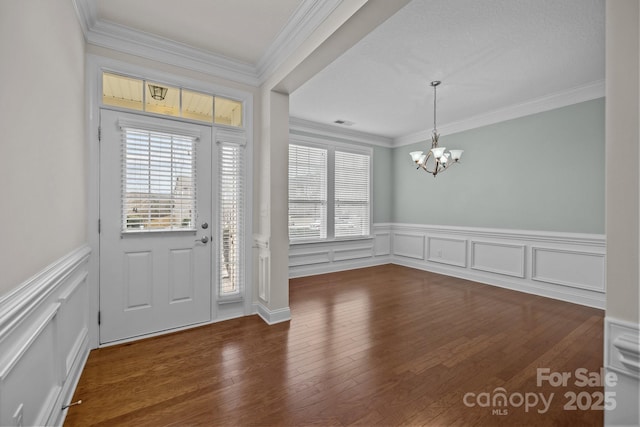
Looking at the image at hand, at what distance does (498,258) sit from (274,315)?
3.91 metres

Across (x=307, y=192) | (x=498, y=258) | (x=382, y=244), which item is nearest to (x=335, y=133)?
(x=307, y=192)

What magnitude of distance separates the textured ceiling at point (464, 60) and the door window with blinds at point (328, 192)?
96 centimetres

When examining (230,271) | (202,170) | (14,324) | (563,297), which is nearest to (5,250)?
(14,324)

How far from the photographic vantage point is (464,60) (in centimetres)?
312

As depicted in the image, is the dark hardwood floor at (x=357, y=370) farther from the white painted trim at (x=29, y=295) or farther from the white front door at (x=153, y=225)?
the white painted trim at (x=29, y=295)

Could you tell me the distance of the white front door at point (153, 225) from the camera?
263 centimetres

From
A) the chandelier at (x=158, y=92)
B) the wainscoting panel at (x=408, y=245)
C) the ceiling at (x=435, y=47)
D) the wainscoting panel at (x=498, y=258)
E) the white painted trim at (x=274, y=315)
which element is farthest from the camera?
the wainscoting panel at (x=408, y=245)

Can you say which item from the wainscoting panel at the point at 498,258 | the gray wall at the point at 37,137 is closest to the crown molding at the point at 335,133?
the wainscoting panel at the point at 498,258

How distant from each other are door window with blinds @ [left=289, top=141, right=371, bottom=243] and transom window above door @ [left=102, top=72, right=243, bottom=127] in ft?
6.91

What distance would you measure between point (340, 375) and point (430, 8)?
121 inches

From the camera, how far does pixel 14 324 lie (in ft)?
3.62

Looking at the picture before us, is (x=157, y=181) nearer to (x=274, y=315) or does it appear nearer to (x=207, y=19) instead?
(x=207, y=19)

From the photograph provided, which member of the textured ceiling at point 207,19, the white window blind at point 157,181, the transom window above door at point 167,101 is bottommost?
the white window blind at point 157,181

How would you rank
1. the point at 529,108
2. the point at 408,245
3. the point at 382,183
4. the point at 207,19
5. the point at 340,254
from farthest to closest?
1. the point at 382,183
2. the point at 408,245
3. the point at 340,254
4. the point at 529,108
5. the point at 207,19
